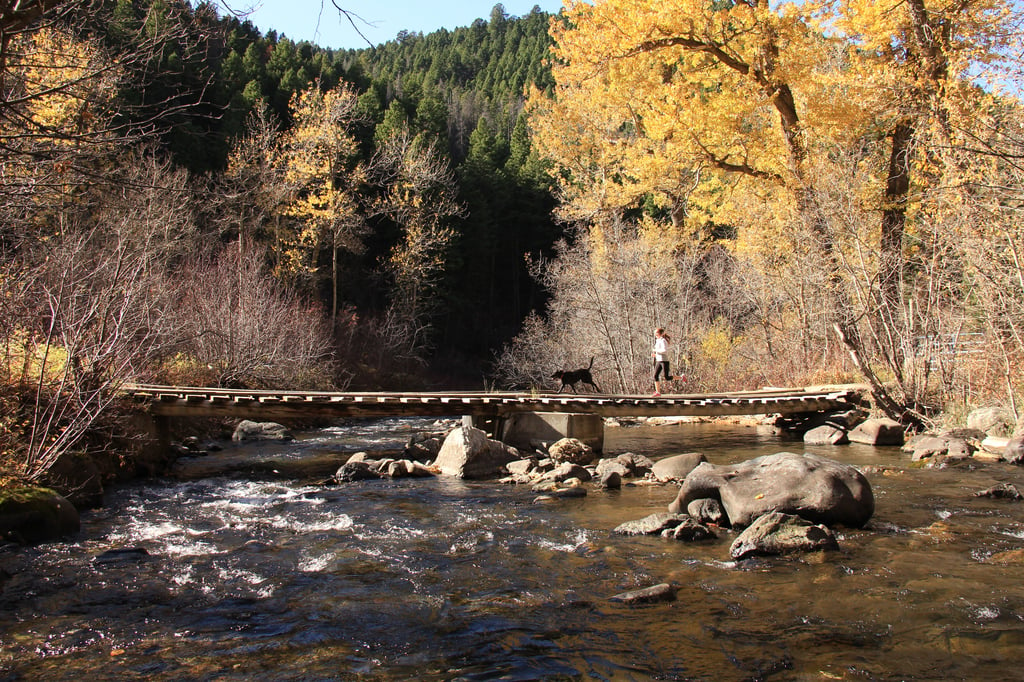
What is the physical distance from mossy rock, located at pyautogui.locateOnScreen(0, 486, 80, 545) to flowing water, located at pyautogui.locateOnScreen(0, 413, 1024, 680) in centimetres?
32

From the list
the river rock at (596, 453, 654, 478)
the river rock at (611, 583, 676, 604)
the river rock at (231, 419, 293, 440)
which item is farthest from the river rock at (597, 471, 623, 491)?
the river rock at (231, 419, 293, 440)

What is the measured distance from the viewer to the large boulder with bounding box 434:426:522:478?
40.4ft

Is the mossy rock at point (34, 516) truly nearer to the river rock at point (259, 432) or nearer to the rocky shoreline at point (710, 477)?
the rocky shoreline at point (710, 477)

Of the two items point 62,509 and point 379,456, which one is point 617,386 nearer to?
point 379,456

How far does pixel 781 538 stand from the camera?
266 inches

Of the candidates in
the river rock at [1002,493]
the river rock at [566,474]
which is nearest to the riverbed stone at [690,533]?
the river rock at [566,474]

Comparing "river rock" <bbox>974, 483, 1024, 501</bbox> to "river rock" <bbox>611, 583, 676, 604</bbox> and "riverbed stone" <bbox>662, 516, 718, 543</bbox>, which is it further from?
"river rock" <bbox>611, 583, 676, 604</bbox>

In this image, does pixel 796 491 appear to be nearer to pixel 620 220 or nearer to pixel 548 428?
pixel 548 428

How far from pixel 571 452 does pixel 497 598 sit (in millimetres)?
7832

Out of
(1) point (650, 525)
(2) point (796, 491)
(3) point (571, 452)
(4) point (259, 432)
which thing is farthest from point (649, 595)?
(4) point (259, 432)

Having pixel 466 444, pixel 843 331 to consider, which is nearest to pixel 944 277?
pixel 843 331

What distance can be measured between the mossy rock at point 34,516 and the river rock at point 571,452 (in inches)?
305

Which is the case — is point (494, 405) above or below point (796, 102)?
below

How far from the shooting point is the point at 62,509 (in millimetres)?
8039
